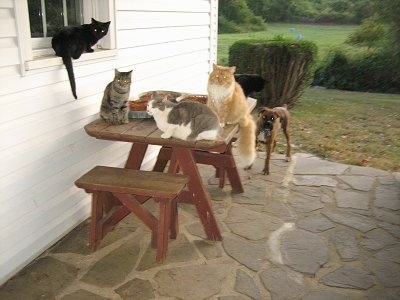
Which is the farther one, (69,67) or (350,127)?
(350,127)

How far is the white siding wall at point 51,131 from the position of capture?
2.50 metres

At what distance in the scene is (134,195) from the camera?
2891 mm

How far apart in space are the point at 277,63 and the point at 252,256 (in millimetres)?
5597

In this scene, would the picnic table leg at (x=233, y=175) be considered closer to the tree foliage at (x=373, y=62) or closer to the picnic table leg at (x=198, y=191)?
the picnic table leg at (x=198, y=191)

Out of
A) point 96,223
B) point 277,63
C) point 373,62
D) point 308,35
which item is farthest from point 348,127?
point 308,35

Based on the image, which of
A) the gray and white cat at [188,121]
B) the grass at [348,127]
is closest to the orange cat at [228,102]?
the gray and white cat at [188,121]

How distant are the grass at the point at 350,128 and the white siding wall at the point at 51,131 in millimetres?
2565

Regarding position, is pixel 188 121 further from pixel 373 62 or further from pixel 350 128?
pixel 373 62

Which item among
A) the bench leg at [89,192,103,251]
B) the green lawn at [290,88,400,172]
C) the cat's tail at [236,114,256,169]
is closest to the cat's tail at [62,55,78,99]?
the bench leg at [89,192,103,251]

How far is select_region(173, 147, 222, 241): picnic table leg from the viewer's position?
294 centimetres

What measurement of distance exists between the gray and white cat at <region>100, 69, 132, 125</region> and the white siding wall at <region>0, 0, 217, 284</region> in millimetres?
307

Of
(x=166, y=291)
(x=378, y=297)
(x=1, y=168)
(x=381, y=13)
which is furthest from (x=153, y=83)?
(x=381, y=13)

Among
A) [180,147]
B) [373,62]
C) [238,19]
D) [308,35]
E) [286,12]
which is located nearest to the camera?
[180,147]

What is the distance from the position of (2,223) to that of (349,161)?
13.4 ft
